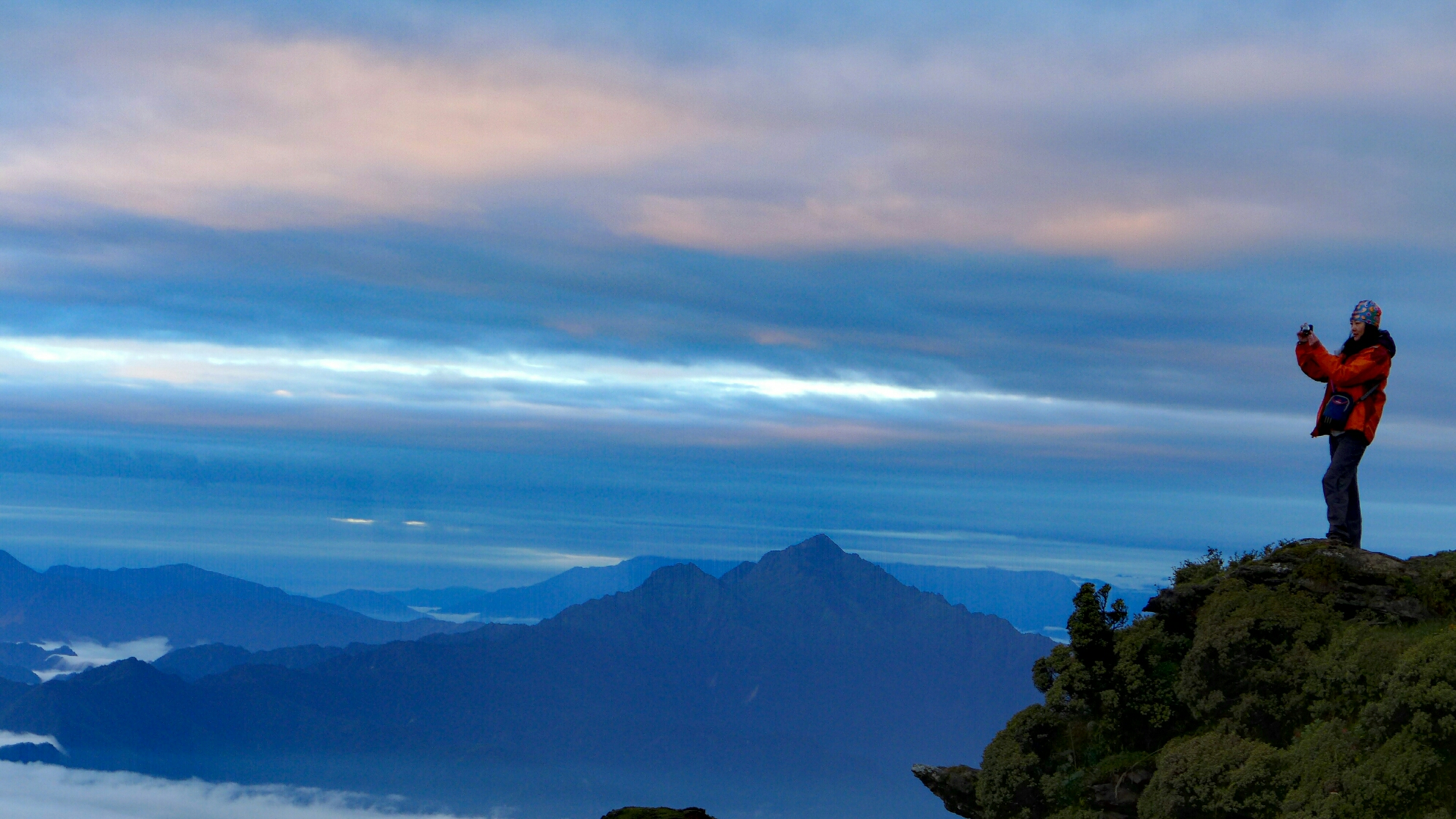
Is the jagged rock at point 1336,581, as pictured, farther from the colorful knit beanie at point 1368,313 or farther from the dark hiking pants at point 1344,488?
the colorful knit beanie at point 1368,313

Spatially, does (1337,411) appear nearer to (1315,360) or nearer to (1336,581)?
(1315,360)

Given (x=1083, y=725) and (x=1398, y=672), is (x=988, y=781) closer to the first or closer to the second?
(x=1083, y=725)

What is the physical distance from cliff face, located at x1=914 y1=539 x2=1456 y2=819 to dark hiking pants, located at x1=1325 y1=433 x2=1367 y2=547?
0.62 meters

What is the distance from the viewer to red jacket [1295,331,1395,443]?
102 feet

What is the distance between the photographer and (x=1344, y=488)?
107 ft

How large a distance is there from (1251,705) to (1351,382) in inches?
359

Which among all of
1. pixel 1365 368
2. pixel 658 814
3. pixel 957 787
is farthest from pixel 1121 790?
pixel 658 814

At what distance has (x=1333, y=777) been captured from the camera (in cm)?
2703

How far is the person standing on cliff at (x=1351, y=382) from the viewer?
31203 millimetres

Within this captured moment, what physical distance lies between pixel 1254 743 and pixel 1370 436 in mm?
8958

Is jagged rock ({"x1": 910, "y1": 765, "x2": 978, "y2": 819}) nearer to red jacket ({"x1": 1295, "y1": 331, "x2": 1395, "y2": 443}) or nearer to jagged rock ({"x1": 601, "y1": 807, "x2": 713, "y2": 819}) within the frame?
jagged rock ({"x1": 601, "y1": 807, "x2": 713, "y2": 819})

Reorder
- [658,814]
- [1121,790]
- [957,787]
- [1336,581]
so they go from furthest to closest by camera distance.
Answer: [658,814] → [957,787] → [1121,790] → [1336,581]

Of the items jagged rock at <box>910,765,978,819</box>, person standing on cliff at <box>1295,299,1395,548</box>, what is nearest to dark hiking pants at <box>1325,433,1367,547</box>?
person standing on cliff at <box>1295,299,1395,548</box>

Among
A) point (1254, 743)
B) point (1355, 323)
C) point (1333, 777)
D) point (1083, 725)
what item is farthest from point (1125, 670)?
point (1355, 323)
